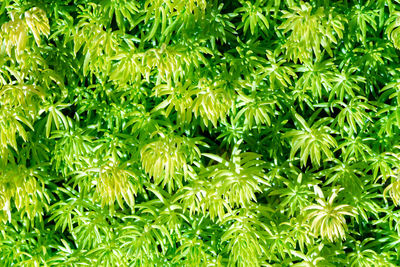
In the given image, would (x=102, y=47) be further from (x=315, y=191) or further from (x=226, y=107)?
(x=315, y=191)

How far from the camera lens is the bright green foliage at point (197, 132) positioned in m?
2.21

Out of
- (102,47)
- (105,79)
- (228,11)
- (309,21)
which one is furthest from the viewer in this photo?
(228,11)

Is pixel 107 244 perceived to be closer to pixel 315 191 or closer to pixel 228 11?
pixel 315 191

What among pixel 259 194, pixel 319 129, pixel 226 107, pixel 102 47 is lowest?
pixel 259 194

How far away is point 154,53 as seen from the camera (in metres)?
2.17

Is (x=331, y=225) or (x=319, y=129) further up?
(x=319, y=129)

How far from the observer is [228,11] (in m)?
2.63

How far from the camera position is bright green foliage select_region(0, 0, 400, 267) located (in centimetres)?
221

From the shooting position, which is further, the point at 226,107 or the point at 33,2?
the point at 33,2

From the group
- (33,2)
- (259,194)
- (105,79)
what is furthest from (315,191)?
(33,2)

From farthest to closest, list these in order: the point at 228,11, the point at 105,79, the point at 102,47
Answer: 1. the point at 228,11
2. the point at 105,79
3. the point at 102,47

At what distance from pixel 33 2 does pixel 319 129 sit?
1428 mm

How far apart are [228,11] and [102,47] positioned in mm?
706

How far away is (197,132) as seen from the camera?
2.60 m
